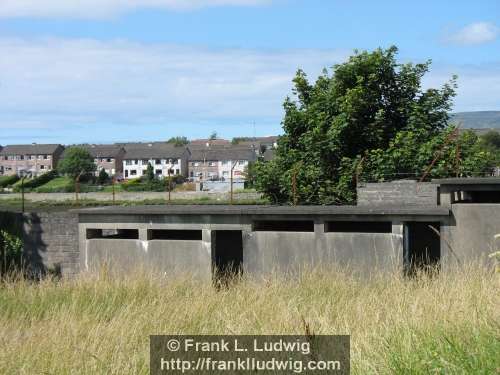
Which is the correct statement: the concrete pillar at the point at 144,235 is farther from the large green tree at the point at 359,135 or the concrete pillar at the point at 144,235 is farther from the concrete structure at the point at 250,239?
the large green tree at the point at 359,135

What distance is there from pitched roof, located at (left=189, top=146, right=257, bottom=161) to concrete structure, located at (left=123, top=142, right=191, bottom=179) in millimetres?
2056

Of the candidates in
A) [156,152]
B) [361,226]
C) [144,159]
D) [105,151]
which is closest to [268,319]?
[361,226]

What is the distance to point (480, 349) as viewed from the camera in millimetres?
4957

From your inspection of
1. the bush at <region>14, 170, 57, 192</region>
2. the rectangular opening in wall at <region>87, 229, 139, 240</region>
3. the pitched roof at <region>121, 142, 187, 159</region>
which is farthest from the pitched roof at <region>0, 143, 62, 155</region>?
the rectangular opening in wall at <region>87, 229, 139, 240</region>

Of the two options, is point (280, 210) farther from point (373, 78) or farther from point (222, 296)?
point (373, 78)

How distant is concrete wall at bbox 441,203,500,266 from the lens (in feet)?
44.3

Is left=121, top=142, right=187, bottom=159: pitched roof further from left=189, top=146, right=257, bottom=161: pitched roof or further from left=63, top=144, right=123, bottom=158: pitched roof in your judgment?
left=189, top=146, right=257, bottom=161: pitched roof

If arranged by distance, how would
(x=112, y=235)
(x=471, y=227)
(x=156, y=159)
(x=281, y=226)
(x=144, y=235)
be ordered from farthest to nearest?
(x=156, y=159), (x=112, y=235), (x=281, y=226), (x=144, y=235), (x=471, y=227)

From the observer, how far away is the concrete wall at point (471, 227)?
13.5 metres

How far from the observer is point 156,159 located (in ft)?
354

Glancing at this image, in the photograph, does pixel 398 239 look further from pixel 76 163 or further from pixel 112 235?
pixel 76 163

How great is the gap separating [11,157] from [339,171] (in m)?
103

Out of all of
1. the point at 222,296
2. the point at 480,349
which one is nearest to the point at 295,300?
the point at 222,296

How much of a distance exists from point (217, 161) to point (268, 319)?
9745cm
